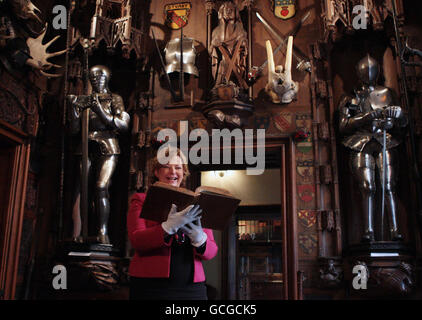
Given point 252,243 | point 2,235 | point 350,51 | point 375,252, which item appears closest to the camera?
point 375,252

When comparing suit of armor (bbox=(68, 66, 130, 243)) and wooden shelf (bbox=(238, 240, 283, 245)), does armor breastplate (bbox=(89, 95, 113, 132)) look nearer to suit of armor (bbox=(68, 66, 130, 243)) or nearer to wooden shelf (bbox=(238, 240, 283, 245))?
suit of armor (bbox=(68, 66, 130, 243))

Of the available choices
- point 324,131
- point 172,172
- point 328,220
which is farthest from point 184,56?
point 172,172

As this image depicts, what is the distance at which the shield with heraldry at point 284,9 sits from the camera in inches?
214

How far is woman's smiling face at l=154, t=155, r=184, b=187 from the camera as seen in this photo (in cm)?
244

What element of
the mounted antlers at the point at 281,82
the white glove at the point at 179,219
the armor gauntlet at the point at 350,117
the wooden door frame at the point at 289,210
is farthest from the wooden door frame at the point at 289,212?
the white glove at the point at 179,219

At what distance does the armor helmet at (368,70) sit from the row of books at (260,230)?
3565mm

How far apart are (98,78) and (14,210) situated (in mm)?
1633

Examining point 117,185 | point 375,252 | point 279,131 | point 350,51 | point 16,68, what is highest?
point 350,51

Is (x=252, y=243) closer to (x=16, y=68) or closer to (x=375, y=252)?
(x=375, y=252)

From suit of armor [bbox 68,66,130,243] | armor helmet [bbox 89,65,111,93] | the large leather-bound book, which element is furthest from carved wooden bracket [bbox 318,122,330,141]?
the large leather-bound book
